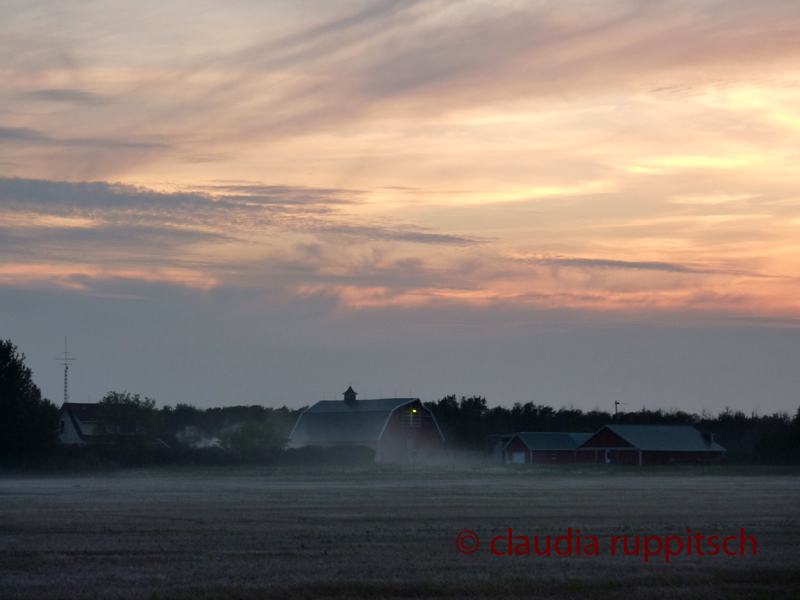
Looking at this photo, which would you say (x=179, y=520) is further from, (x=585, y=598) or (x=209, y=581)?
(x=585, y=598)

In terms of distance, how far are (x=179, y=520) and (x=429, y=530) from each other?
6.91 metres

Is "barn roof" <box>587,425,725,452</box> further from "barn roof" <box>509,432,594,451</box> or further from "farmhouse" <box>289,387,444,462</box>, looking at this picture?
"farmhouse" <box>289,387,444,462</box>

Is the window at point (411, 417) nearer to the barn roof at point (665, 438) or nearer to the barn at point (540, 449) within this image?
the barn at point (540, 449)

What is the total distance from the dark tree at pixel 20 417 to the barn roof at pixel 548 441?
53.1m

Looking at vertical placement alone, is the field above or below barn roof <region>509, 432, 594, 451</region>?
above

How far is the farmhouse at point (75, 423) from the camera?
97312 mm

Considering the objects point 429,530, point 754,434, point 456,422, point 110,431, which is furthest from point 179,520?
point 754,434

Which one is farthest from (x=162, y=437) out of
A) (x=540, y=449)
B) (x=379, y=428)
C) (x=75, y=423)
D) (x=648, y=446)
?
(x=648, y=446)

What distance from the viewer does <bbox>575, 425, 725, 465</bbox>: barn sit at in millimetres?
94000

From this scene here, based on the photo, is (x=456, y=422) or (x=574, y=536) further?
(x=456, y=422)

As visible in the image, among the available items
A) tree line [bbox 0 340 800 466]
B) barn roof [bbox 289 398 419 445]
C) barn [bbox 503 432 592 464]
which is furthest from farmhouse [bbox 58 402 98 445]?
barn [bbox 503 432 592 464]

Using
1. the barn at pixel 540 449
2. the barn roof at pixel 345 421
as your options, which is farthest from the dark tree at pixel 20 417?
the barn at pixel 540 449

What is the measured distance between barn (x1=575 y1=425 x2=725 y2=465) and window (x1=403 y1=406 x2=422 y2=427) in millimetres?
16932

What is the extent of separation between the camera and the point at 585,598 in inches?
550
